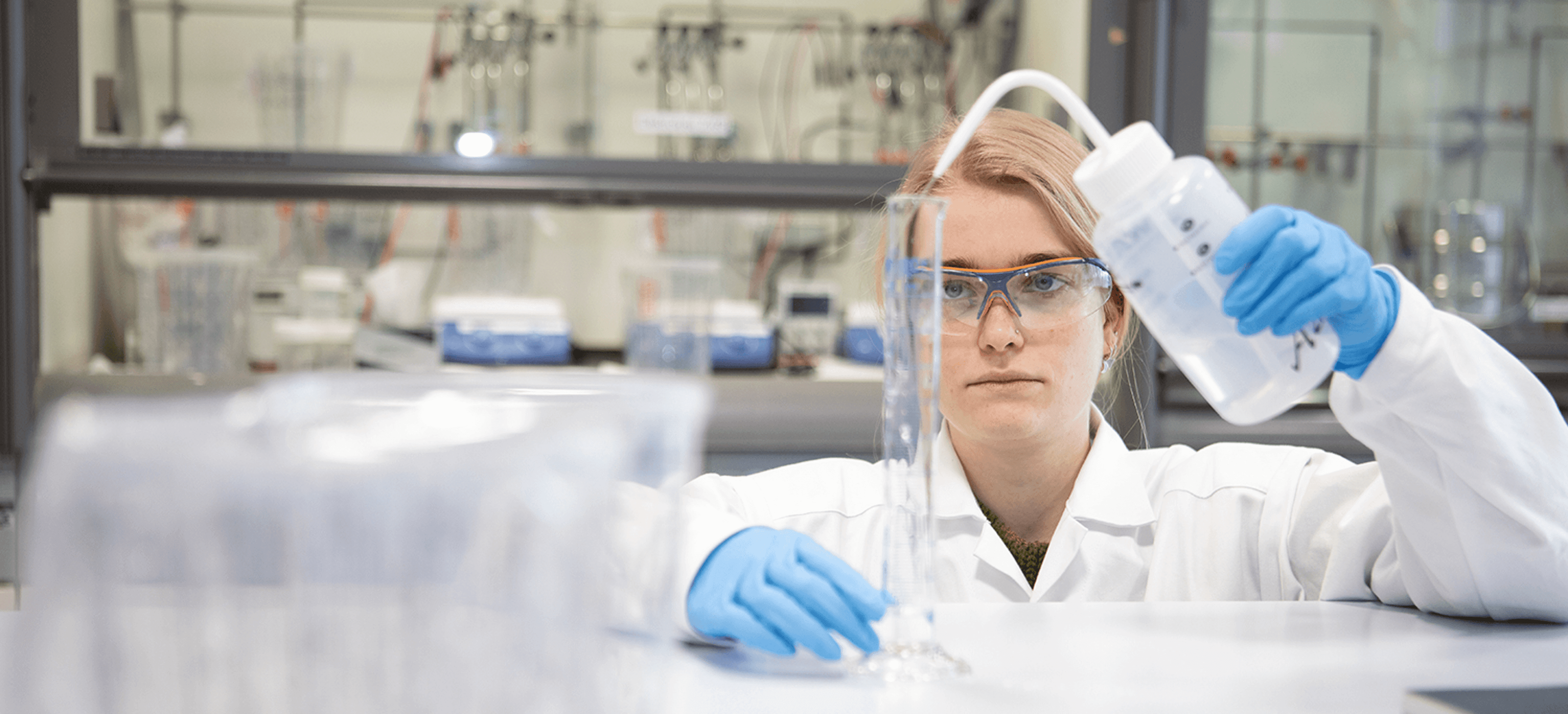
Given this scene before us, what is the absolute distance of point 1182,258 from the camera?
670 millimetres

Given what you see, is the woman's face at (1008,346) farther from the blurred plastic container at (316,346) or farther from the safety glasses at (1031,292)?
the blurred plastic container at (316,346)

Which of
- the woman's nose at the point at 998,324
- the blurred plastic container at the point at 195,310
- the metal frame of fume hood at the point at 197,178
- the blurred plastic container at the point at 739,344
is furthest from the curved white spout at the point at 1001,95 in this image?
the blurred plastic container at the point at 195,310

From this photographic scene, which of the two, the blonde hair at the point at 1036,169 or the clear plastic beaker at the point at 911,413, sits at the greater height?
the blonde hair at the point at 1036,169

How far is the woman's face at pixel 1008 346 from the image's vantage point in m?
1.08

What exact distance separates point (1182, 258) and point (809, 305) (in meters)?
1.81

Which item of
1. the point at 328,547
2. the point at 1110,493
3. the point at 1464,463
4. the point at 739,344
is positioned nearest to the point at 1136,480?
the point at 1110,493

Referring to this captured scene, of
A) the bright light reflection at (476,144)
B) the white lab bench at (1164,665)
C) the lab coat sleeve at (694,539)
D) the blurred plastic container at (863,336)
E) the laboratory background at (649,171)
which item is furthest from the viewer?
the blurred plastic container at (863,336)

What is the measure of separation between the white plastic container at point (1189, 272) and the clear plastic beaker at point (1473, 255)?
2060mm

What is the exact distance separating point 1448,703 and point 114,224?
2708mm

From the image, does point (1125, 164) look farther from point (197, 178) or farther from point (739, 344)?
point (197, 178)

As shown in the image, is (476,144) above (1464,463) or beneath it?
above

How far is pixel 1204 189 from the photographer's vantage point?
0.65 meters

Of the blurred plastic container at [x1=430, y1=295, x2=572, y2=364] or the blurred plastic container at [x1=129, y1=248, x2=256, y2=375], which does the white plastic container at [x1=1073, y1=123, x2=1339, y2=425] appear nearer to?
the blurred plastic container at [x1=430, y1=295, x2=572, y2=364]

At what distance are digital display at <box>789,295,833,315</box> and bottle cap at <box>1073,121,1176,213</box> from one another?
1.81 meters
